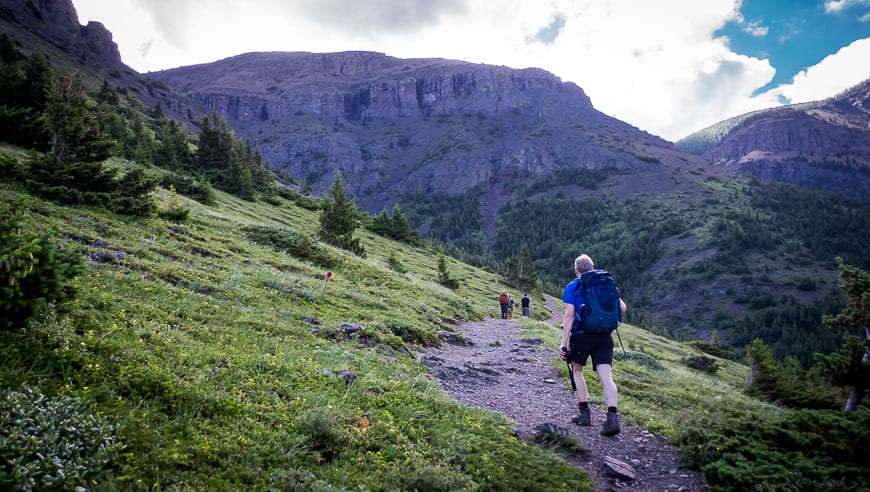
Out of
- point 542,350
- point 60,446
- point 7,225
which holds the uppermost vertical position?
point 7,225

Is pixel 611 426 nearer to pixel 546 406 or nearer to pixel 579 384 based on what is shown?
pixel 579 384

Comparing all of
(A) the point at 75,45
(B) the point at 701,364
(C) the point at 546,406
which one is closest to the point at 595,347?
(C) the point at 546,406

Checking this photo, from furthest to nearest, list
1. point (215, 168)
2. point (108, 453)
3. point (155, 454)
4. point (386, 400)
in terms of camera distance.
→ point (215, 168), point (386, 400), point (155, 454), point (108, 453)

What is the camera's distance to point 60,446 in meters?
3.55

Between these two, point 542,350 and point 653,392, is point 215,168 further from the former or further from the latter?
point 653,392

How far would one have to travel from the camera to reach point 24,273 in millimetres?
4832

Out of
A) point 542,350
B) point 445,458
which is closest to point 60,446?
point 445,458

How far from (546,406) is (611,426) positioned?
2085mm

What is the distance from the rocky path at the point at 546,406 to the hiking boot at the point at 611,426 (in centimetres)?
14

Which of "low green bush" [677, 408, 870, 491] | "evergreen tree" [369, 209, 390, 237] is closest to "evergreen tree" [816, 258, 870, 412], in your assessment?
"low green bush" [677, 408, 870, 491]

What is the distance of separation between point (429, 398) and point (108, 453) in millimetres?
4845

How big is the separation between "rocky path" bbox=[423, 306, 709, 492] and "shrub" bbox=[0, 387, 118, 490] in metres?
6.28

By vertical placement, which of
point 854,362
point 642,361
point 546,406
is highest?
point 854,362

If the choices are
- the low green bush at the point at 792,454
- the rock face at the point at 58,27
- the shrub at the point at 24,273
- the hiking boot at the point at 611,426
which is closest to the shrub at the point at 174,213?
the shrub at the point at 24,273
